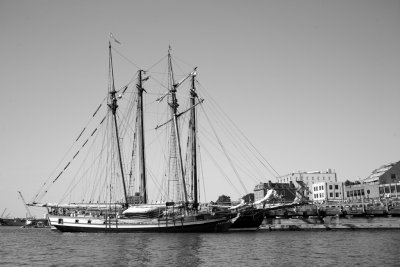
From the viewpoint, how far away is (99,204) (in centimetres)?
7112

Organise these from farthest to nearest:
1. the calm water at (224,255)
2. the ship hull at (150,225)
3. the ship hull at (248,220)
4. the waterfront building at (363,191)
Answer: the waterfront building at (363,191), the ship hull at (248,220), the ship hull at (150,225), the calm water at (224,255)

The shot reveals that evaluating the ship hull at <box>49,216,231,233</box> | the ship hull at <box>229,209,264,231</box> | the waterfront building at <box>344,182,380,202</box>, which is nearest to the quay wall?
the ship hull at <box>229,209,264,231</box>

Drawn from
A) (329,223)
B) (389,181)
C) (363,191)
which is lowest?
(329,223)

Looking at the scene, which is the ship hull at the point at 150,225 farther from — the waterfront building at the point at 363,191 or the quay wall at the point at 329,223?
the waterfront building at the point at 363,191

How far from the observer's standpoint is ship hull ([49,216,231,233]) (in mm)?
63094

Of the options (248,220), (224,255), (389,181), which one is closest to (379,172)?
(389,181)

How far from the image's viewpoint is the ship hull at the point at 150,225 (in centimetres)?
6309

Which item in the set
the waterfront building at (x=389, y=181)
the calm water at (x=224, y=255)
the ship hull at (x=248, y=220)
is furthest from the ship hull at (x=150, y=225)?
the waterfront building at (x=389, y=181)

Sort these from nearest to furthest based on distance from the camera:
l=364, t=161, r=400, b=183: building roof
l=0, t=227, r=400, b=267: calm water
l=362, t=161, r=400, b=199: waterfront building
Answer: l=0, t=227, r=400, b=267: calm water
l=362, t=161, r=400, b=199: waterfront building
l=364, t=161, r=400, b=183: building roof

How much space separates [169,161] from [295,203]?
22286 mm

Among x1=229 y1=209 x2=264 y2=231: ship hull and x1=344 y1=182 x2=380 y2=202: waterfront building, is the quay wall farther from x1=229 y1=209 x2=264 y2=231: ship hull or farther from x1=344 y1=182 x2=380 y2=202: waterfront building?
x1=344 y1=182 x2=380 y2=202: waterfront building

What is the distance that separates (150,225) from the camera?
64.1 meters

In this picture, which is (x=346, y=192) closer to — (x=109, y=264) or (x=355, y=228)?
(x=355, y=228)

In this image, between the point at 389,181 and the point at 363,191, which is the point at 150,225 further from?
the point at 389,181
